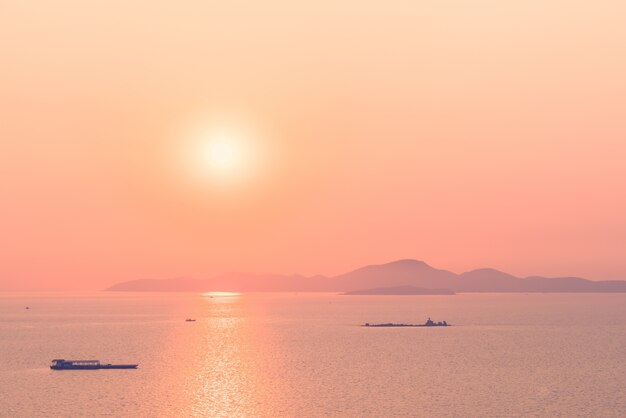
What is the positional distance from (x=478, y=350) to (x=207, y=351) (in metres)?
67.4

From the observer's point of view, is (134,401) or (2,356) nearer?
(134,401)

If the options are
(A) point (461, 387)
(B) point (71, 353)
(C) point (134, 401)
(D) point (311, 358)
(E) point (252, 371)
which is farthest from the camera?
(B) point (71, 353)

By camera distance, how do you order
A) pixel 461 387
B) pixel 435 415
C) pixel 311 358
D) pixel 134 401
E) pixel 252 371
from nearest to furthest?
1. pixel 435 415
2. pixel 134 401
3. pixel 461 387
4. pixel 252 371
5. pixel 311 358

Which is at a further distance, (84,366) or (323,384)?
(84,366)

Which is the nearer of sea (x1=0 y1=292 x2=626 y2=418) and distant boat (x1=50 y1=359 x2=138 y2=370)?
sea (x1=0 y1=292 x2=626 y2=418)

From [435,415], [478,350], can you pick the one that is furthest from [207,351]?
[435,415]

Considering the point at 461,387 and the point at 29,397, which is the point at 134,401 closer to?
the point at 29,397

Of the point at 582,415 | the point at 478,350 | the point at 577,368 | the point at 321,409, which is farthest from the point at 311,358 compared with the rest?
the point at 582,415

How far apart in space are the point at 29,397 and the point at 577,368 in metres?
103

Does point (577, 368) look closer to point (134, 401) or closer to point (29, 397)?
point (134, 401)

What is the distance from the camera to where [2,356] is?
17825 cm

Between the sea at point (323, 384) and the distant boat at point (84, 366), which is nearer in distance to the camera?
the sea at point (323, 384)

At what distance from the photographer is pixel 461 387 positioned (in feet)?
409

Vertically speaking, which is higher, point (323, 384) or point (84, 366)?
point (84, 366)
